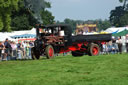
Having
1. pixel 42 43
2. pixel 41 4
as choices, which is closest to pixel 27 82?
pixel 42 43

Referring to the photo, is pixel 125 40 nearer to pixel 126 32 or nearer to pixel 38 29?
pixel 126 32

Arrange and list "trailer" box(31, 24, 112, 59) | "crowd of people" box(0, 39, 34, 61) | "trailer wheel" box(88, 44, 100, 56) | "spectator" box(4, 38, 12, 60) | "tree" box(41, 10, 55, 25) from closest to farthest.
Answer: "trailer" box(31, 24, 112, 59), "trailer wheel" box(88, 44, 100, 56), "crowd of people" box(0, 39, 34, 61), "spectator" box(4, 38, 12, 60), "tree" box(41, 10, 55, 25)

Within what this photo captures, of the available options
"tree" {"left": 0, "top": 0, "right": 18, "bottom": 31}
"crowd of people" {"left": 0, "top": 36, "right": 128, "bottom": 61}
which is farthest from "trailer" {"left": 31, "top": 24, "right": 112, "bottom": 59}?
"tree" {"left": 0, "top": 0, "right": 18, "bottom": 31}

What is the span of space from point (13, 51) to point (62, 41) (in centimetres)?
549

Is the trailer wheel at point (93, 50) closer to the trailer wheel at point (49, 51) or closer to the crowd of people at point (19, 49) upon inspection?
the crowd of people at point (19, 49)

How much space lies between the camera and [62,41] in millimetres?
25984

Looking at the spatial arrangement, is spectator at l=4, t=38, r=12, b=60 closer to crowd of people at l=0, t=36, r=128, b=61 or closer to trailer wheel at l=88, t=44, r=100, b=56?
crowd of people at l=0, t=36, r=128, b=61

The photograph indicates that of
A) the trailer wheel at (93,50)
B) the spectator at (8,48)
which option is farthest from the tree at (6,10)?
the spectator at (8,48)

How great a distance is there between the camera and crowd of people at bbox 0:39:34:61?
2852cm

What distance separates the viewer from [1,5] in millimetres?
Answer: 20656

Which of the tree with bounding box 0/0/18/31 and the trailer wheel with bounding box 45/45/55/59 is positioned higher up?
the tree with bounding box 0/0/18/31

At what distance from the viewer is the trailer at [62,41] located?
25.7 metres

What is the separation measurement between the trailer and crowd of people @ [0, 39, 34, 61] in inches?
133

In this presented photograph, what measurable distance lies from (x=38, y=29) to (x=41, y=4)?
482 inches
